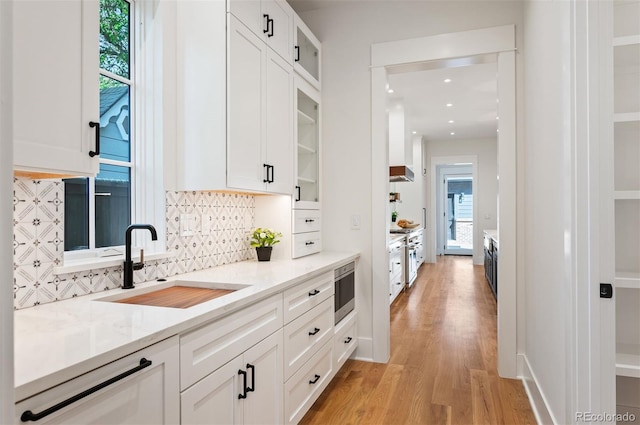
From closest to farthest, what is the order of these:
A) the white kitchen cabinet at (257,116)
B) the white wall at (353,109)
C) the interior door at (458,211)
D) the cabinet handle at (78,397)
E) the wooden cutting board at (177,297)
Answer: the cabinet handle at (78,397) < the wooden cutting board at (177,297) < the white kitchen cabinet at (257,116) < the white wall at (353,109) < the interior door at (458,211)

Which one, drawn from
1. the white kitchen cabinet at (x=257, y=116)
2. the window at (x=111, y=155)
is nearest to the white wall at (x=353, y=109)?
the white kitchen cabinet at (x=257, y=116)

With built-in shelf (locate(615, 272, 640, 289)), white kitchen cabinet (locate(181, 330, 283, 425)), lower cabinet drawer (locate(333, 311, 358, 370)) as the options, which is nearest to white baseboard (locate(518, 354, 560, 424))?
built-in shelf (locate(615, 272, 640, 289))

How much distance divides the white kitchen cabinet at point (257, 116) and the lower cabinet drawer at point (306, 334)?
79 centimetres

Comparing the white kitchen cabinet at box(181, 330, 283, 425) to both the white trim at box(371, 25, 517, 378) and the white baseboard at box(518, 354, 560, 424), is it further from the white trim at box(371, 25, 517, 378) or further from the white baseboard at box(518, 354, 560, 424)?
the white trim at box(371, 25, 517, 378)

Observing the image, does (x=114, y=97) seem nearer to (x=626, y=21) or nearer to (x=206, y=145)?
(x=206, y=145)

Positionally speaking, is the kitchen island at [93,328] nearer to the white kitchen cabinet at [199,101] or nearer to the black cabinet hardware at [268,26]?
the white kitchen cabinet at [199,101]

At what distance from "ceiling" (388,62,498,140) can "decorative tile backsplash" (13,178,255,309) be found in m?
2.74

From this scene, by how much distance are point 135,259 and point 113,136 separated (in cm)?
62

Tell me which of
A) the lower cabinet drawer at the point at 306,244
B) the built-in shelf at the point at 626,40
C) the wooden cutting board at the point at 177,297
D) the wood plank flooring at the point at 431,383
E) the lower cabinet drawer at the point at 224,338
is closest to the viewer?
the lower cabinet drawer at the point at 224,338

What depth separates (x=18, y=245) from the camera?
134 centimetres

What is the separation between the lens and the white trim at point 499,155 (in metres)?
2.81

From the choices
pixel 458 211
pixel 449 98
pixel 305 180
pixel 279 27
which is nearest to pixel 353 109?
pixel 305 180

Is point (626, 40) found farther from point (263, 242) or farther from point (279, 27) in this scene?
point (263, 242)

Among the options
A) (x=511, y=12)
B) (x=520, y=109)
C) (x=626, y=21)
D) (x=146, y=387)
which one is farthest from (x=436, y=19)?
(x=146, y=387)
